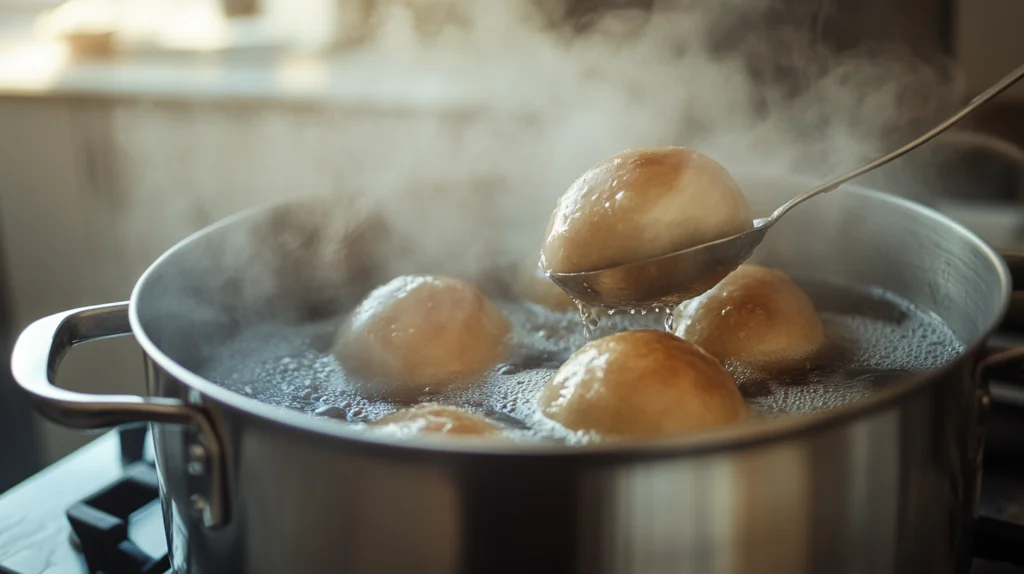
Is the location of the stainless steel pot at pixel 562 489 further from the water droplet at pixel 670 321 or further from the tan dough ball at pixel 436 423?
the water droplet at pixel 670 321

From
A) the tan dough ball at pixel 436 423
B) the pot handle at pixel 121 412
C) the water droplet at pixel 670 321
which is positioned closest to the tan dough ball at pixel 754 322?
the water droplet at pixel 670 321

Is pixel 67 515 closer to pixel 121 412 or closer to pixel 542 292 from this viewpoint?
pixel 121 412

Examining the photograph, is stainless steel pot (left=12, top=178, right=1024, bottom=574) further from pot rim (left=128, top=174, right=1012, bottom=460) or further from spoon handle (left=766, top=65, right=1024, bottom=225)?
spoon handle (left=766, top=65, right=1024, bottom=225)

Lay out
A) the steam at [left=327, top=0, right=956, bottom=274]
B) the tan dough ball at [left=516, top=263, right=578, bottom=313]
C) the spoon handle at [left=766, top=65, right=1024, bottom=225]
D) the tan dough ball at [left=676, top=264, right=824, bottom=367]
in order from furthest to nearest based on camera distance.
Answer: the steam at [left=327, top=0, right=956, bottom=274] → the tan dough ball at [left=516, top=263, right=578, bottom=313] → the tan dough ball at [left=676, top=264, right=824, bottom=367] → the spoon handle at [left=766, top=65, right=1024, bottom=225]

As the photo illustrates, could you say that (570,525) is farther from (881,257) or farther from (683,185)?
(881,257)

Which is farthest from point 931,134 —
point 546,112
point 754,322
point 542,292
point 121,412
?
point 546,112

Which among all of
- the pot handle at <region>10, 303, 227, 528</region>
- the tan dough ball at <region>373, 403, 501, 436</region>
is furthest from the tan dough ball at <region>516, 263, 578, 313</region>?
the pot handle at <region>10, 303, 227, 528</region>
